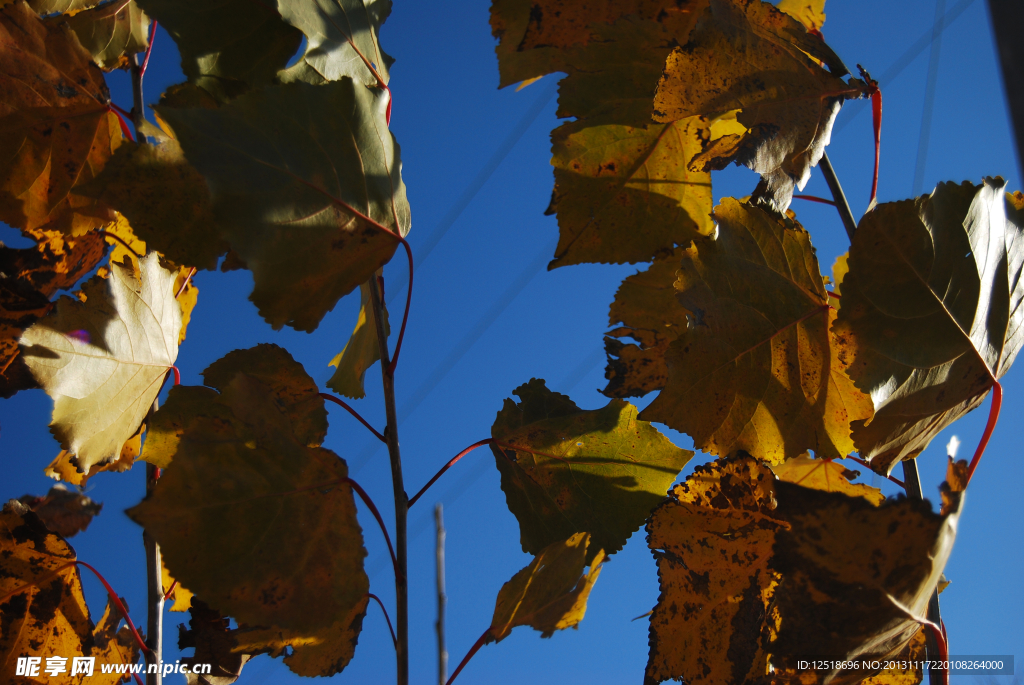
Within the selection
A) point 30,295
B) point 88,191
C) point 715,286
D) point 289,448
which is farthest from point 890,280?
point 30,295

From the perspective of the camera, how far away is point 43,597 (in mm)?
417

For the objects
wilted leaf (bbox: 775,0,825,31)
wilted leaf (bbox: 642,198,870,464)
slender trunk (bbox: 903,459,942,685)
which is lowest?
slender trunk (bbox: 903,459,942,685)

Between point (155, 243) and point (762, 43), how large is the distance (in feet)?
1.07

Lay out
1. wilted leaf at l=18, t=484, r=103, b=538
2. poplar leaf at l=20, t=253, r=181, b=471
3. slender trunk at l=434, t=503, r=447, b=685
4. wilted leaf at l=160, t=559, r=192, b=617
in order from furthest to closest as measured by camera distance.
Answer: slender trunk at l=434, t=503, r=447, b=685, wilted leaf at l=18, t=484, r=103, b=538, wilted leaf at l=160, t=559, r=192, b=617, poplar leaf at l=20, t=253, r=181, b=471

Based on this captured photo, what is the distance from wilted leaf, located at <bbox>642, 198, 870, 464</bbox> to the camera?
32cm

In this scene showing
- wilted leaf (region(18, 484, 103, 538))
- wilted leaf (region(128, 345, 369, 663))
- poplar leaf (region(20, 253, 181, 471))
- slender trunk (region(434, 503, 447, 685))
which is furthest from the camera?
slender trunk (region(434, 503, 447, 685))

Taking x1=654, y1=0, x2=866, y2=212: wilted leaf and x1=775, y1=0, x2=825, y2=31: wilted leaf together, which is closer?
x1=654, y1=0, x2=866, y2=212: wilted leaf

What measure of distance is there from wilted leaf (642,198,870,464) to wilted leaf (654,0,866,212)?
0.03m

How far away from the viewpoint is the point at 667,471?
36cm

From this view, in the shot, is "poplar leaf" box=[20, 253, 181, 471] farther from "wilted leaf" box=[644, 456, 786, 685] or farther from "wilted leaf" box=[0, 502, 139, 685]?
"wilted leaf" box=[644, 456, 786, 685]

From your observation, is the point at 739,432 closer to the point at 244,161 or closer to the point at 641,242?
the point at 641,242

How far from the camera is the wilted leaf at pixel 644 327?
386mm

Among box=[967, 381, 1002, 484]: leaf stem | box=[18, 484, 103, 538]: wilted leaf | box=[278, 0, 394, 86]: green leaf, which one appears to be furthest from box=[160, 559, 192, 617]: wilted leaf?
box=[967, 381, 1002, 484]: leaf stem

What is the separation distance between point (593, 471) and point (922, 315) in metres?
0.18
